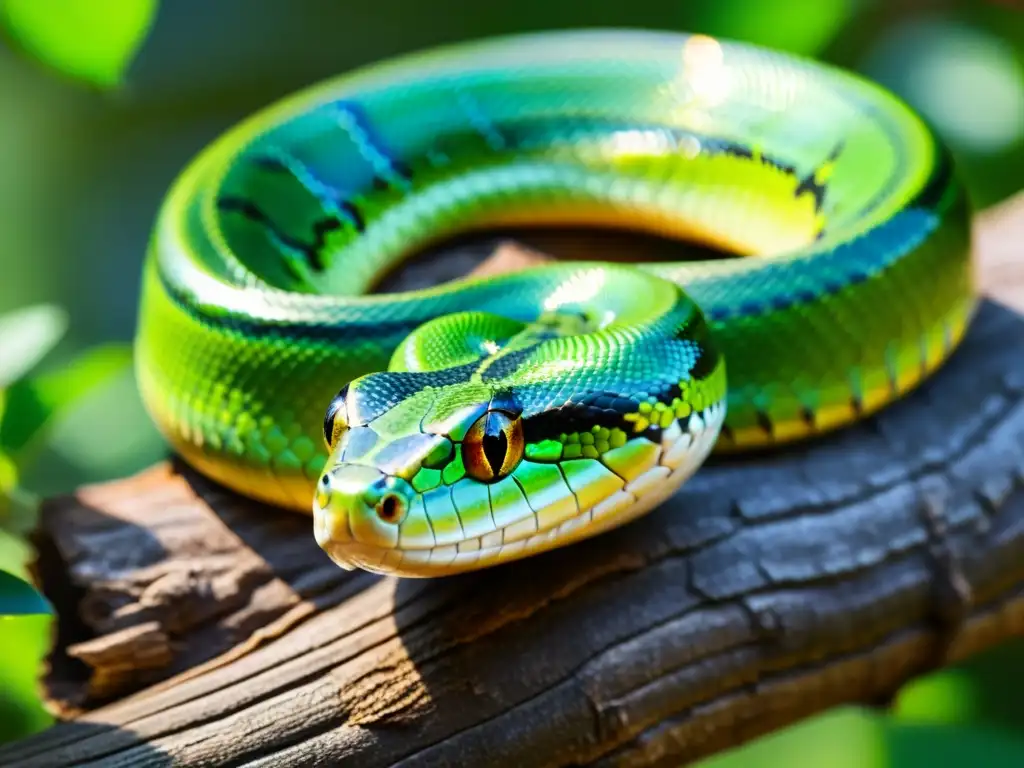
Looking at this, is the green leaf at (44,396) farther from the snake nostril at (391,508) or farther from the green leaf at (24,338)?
the snake nostril at (391,508)

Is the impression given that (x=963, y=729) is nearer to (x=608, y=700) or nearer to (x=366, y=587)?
(x=608, y=700)

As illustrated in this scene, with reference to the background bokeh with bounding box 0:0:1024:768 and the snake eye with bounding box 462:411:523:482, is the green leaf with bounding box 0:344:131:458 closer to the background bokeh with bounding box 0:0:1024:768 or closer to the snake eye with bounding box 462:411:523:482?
the background bokeh with bounding box 0:0:1024:768

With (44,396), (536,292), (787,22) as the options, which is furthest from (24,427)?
(787,22)

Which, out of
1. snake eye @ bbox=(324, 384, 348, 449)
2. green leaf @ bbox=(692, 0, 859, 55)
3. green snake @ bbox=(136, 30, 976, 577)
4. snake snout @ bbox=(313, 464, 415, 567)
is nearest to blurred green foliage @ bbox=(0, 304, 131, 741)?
green snake @ bbox=(136, 30, 976, 577)

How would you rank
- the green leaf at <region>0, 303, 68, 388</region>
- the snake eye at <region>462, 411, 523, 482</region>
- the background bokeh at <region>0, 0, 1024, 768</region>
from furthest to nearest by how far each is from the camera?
the background bokeh at <region>0, 0, 1024, 768</region> < the green leaf at <region>0, 303, 68, 388</region> < the snake eye at <region>462, 411, 523, 482</region>

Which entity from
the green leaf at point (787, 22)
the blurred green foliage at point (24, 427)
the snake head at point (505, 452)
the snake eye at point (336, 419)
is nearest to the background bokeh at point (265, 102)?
the green leaf at point (787, 22)

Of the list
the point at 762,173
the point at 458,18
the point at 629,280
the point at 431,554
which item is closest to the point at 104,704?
the point at 431,554

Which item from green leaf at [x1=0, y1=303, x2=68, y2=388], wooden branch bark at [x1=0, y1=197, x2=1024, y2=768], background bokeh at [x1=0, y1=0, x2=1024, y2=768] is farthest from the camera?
background bokeh at [x1=0, y1=0, x2=1024, y2=768]
